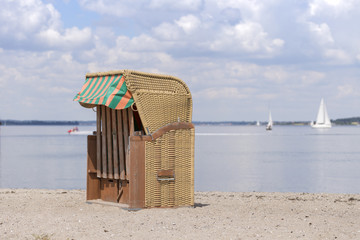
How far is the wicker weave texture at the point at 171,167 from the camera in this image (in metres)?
13.1

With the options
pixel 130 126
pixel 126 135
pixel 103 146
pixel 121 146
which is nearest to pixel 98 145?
pixel 103 146

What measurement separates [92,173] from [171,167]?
247cm

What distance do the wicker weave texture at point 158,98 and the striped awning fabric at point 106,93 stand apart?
0.21m

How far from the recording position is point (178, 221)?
11828mm

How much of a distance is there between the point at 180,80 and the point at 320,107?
147768 millimetres

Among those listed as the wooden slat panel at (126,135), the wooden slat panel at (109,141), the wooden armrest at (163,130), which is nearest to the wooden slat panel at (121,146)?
the wooden slat panel at (126,135)

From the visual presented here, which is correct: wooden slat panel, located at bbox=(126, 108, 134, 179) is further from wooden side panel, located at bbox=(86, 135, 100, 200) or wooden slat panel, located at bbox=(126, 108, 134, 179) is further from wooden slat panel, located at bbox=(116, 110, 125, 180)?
wooden side panel, located at bbox=(86, 135, 100, 200)

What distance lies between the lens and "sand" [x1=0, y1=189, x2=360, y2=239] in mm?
10664

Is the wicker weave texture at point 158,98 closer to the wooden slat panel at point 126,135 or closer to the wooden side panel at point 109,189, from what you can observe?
the wooden slat panel at point 126,135

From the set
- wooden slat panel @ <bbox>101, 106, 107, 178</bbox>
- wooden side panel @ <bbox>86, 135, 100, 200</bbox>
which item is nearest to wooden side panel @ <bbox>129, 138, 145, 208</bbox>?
wooden slat panel @ <bbox>101, 106, 107, 178</bbox>

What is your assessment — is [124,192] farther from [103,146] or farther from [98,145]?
[98,145]

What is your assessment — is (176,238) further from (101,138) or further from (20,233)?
(101,138)

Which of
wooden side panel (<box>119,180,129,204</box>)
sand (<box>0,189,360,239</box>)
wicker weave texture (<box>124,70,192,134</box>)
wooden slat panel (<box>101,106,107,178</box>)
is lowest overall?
sand (<box>0,189,360,239</box>)

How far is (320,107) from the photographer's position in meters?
156
